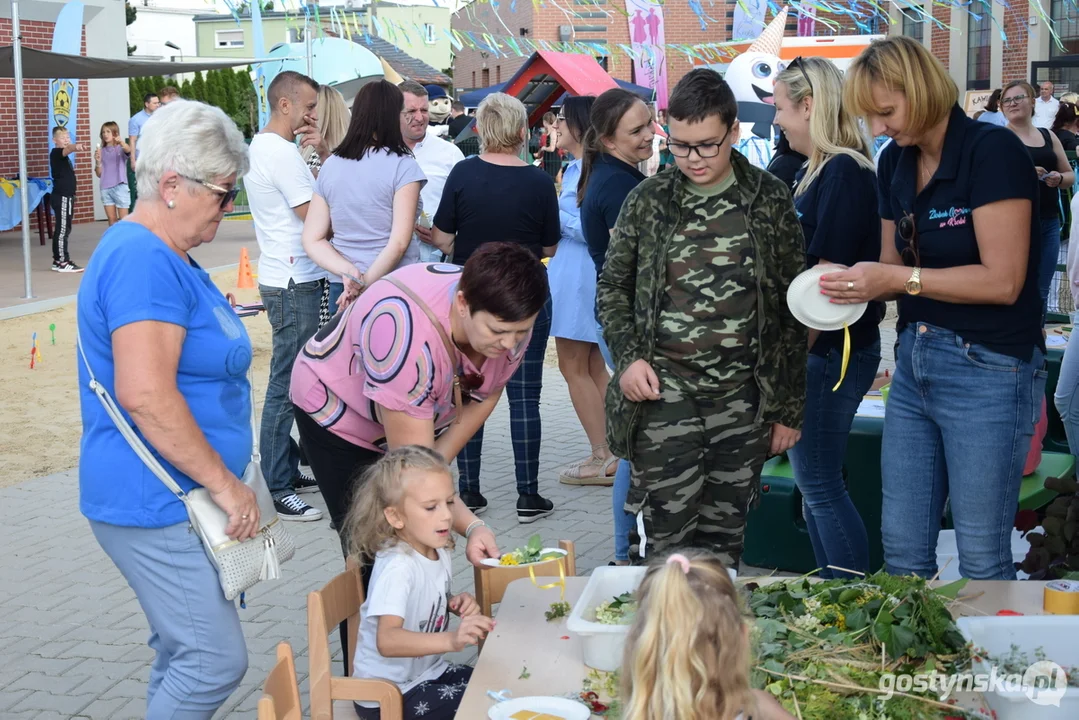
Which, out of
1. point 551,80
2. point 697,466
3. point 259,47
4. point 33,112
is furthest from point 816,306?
point 33,112

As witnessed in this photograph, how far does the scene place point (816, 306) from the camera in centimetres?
306

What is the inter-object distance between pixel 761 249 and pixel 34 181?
16.4 metres

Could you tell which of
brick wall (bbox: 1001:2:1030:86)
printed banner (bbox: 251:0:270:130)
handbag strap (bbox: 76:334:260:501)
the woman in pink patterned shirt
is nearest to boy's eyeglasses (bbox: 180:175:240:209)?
handbag strap (bbox: 76:334:260:501)

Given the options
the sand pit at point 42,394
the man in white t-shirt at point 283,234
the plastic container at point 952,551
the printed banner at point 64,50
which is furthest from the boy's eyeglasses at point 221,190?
the printed banner at point 64,50

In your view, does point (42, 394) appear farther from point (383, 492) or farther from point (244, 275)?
point (383, 492)

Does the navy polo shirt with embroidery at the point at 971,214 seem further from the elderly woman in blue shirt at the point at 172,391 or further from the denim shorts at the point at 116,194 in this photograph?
the denim shorts at the point at 116,194

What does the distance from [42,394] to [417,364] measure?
6.95m

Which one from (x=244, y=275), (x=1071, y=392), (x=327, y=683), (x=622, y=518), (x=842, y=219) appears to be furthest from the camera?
(x=244, y=275)

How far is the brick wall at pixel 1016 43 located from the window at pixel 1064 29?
1.80ft

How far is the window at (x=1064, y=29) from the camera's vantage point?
78.7 ft

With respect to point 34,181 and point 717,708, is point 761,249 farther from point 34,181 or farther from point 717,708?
point 34,181

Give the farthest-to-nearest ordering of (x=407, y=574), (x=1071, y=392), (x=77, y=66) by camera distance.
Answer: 1. (x=77, y=66)
2. (x=1071, y=392)
3. (x=407, y=574)

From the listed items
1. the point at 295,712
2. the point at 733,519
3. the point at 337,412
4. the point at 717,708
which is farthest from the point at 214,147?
the point at 733,519

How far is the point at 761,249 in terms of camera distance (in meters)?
3.20
